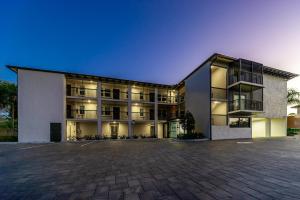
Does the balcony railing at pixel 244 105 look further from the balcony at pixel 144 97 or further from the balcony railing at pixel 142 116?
the balcony railing at pixel 142 116

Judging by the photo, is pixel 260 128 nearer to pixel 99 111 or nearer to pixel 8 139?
pixel 99 111

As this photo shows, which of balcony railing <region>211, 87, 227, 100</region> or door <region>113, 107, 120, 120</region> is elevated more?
balcony railing <region>211, 87, 227, 100</region>

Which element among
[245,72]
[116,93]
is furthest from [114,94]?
[245,72]

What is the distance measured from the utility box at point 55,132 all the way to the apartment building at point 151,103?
0.21 meters

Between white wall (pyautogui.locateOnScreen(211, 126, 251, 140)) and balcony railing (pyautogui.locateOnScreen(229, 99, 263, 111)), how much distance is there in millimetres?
2681

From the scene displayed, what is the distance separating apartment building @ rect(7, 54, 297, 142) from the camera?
1828cm

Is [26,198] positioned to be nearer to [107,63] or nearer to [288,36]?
[288,36]

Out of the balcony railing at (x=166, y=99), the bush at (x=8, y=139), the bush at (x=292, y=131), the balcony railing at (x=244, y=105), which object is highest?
the balcony railing at (x=166, y=99)

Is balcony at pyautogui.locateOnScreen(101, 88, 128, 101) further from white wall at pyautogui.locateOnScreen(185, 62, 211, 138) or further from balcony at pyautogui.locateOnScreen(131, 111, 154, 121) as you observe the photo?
white wall at pyautogui.locateOnScreen(185, 62, 211, 138)

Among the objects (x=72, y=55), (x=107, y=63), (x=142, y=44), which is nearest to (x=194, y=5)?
(x=142, y=44)

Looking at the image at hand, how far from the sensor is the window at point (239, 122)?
19.9 metres

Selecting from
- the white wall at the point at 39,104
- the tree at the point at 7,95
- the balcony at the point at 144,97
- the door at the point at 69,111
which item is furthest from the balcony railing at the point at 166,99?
the tree at the point at 7,95

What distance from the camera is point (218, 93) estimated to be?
19.6 meters

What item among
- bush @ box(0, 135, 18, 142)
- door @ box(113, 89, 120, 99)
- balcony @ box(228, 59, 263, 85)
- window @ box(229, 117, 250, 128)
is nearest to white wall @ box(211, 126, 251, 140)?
window @ box(229, 117, 250, 128)
